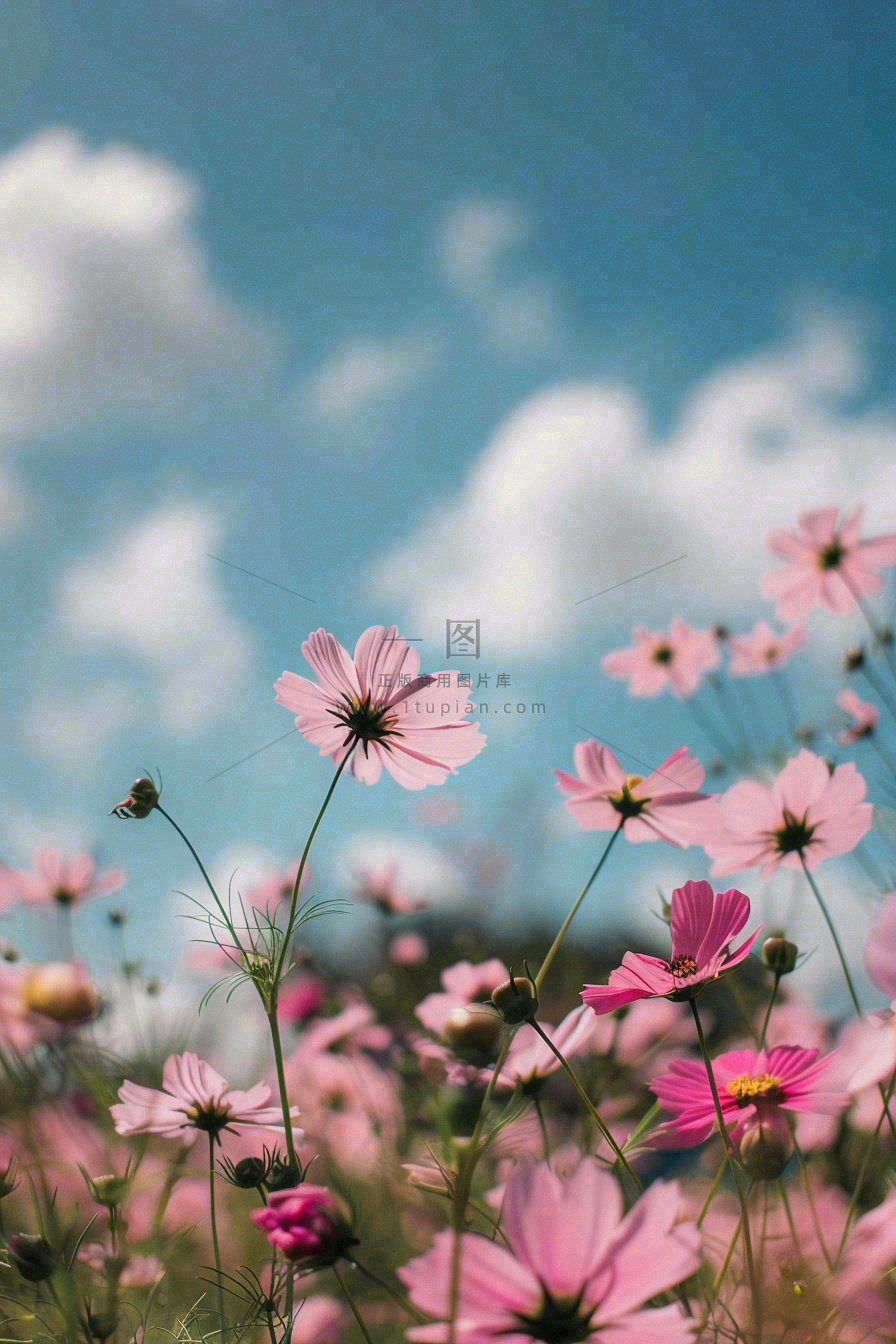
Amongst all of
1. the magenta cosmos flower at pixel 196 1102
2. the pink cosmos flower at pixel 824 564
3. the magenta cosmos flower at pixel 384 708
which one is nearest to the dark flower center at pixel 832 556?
the pink cosmos flower at pixel 824 564

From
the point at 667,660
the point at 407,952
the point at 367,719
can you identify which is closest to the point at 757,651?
the point at 667,660

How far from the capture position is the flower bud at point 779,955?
47 centimetres

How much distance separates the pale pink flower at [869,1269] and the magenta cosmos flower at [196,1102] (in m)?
0.23

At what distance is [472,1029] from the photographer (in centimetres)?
39

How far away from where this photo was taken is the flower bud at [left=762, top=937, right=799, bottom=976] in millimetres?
469

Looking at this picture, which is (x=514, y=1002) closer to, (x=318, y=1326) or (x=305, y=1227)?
(x=305, y=1227)

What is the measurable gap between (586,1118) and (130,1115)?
0.67ft

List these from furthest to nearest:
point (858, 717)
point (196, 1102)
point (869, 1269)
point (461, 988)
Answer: point (858, 717) < point (461, 988) < point (196, 1102) < point (869, 1269)

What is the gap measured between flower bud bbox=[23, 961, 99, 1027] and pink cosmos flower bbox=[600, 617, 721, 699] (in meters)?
1.23

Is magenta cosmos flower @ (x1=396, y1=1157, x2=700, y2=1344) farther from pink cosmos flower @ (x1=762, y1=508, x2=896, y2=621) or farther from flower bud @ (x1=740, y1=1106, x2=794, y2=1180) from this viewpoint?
pink cosmos flower @ (x1=762, y1=508, x2=896, y2=621)

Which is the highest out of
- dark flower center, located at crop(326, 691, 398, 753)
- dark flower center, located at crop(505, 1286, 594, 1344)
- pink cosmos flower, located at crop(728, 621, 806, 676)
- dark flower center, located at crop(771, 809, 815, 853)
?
pink cosmos flower, located at crop(728, 621, 806, 676)

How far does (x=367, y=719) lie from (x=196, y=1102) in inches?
7.0

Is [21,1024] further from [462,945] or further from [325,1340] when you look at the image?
[462,945]

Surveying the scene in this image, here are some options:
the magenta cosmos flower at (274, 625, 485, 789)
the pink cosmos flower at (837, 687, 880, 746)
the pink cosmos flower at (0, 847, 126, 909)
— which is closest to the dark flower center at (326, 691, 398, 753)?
the magenta cosmos flower at (274, 625, 485, 789)
